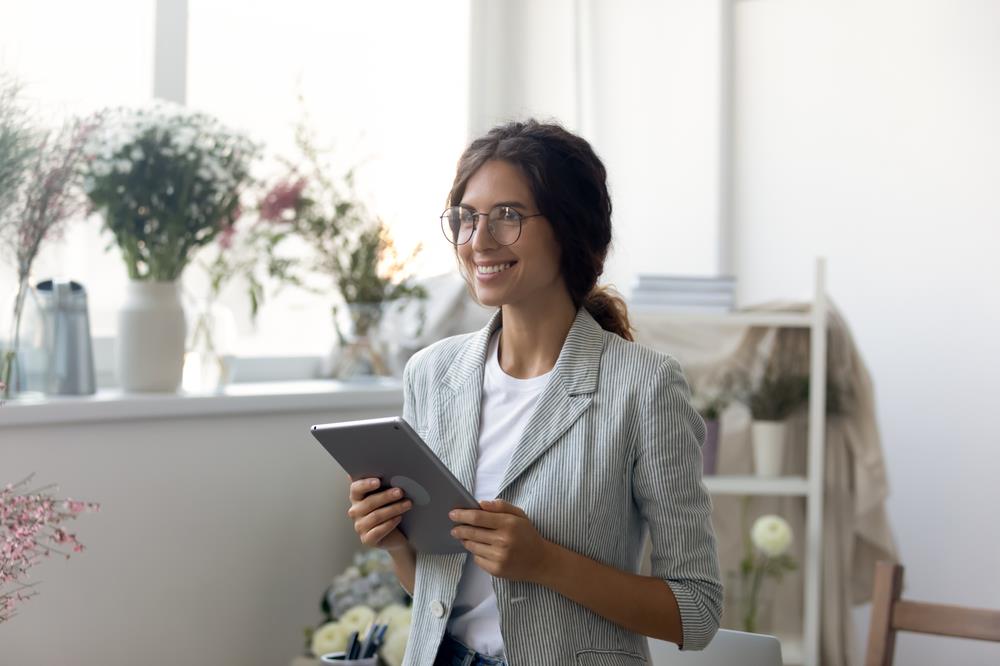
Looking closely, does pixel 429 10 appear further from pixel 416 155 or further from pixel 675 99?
pixel 675 99

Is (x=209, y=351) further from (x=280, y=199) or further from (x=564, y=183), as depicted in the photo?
(x=564, y=183)

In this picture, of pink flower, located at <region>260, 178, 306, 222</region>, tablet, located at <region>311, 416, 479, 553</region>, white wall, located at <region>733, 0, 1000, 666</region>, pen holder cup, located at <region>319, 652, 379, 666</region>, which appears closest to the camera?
tablet, located at <region>311, 416, 479, 553</region>

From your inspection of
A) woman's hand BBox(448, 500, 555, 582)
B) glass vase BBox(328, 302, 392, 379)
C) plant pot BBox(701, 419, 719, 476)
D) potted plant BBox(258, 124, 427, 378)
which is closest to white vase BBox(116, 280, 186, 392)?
potted plant BBox(258, 124, 427, 378)

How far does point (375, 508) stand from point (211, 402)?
3.43 feet

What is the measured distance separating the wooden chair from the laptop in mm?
→ 345

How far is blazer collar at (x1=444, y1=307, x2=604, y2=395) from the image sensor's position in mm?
1468

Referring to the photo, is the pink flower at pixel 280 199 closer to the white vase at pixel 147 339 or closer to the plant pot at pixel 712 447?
the white vase at pixel 147 339

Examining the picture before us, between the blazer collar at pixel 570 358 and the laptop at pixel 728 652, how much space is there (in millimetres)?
411

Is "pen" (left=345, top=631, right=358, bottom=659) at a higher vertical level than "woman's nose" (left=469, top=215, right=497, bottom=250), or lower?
lower

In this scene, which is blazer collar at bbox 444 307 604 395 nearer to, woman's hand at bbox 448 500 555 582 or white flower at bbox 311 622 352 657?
woman's hand at bbox 448 500 555 582

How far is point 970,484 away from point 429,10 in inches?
82.4

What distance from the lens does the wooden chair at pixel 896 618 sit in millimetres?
1821

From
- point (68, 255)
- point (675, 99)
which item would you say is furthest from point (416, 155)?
point (68, 255)

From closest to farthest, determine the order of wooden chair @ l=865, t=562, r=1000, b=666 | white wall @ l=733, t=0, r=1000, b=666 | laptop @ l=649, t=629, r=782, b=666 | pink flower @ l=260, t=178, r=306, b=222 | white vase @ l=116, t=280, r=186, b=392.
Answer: laptop @ l=649, t=629, r=782, b=666 < wooden chair @ l=865, t=562, r=1000, b=666 < white vase @ l=116, t=280, r=186, b=392 < pink flower @ l=260, t=178, r=306, b=222 < white wall @ l=733, t=0, r=1000, b=666
